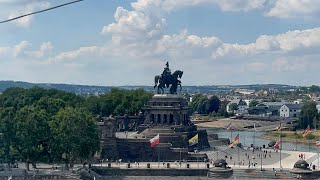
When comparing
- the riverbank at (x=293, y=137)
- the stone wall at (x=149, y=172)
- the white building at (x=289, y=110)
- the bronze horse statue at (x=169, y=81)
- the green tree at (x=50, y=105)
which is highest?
the bronze horse statue at (x=169, y=81)

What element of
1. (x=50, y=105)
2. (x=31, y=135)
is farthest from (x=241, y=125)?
(x=31, y=135)

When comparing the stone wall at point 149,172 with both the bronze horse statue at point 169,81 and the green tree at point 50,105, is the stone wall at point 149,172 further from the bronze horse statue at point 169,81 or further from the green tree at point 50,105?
the bronze horse statue at point 169,81

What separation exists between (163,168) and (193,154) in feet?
25.3

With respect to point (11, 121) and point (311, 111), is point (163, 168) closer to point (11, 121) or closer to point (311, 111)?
point (11, 121)

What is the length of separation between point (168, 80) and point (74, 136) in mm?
21174

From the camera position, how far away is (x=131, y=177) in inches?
2506

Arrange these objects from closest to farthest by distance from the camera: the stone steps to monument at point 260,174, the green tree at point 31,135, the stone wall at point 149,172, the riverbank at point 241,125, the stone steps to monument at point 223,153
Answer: the stone steps to monument at point 260,174 → the green tree at point 31,135 → the stone wall at point 149,172 → the stone steps to monument at point 223,153 → the riverbank at point 241,125

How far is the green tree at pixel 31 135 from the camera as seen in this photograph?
63.1 metres

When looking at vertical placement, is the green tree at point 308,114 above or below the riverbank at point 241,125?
above

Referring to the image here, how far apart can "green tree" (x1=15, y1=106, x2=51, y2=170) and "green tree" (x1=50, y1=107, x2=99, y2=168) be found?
4.29ft

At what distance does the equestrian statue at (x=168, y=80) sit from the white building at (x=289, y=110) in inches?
4291

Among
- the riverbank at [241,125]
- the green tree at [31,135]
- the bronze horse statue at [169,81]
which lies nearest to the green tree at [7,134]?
the green tree at [31,135]

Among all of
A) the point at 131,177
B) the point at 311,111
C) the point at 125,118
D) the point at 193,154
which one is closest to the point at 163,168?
the point at 131,177

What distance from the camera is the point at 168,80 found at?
82.4 m
